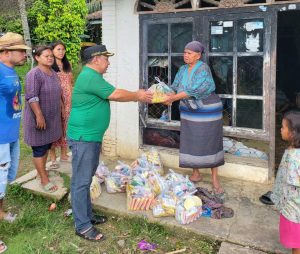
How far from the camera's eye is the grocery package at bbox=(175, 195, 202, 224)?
3.77 m

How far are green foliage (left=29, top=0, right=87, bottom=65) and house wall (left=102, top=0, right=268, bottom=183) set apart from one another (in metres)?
9.55

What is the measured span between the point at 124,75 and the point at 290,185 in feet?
11.2

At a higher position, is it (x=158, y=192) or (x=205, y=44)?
(x=205, y=44)

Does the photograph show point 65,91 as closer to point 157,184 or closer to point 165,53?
point 165,53

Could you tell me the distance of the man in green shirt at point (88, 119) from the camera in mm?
3375

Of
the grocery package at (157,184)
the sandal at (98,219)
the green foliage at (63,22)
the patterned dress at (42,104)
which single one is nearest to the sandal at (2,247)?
the sandal at (98,219)

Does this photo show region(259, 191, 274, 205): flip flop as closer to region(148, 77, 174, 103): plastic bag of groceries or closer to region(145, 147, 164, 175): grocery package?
region(145, 147, 164, 175): grocery package

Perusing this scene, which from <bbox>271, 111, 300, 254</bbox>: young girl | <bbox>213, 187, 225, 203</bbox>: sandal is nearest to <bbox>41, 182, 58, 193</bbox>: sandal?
<bbox>213, 187, 225, 203</bbox>: sandal

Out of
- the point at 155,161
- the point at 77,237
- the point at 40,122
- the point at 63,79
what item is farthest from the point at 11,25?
the point at 77,237

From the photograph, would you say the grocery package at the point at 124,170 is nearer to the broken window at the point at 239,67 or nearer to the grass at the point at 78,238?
the grass at the point at 78,238

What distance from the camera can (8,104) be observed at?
12.3 feet

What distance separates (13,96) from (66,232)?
65.6 inches

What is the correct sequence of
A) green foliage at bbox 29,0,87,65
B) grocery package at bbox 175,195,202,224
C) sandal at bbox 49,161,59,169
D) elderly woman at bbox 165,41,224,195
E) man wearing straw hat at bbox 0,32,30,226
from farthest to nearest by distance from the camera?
green foliage at bbox 29,0,87,65 < sandal at bbox 49,161,59,169 < elderly woman at bbox 165,41,224,195 < grocery package at bbox 175,195,202,224 < man wearing straw hat at bbox 0,32,30,226

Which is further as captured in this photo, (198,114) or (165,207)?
(198,114)
